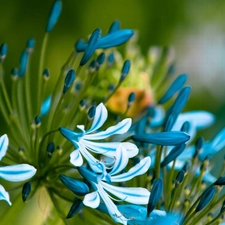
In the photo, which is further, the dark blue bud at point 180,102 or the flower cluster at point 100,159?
the dark blue bud at point 180,102

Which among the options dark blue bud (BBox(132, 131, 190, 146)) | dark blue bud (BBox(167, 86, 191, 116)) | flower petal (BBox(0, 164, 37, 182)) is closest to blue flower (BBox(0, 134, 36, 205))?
flower petal (BBox(0, 164, 37, 182))

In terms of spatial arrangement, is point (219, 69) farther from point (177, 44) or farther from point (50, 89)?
point (50, 89)

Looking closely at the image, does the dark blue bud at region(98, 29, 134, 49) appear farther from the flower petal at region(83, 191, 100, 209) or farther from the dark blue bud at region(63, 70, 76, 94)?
the flower petal at region(83, 191, 100, 209)

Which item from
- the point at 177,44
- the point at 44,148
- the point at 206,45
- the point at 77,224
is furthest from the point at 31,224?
the point at 206,45

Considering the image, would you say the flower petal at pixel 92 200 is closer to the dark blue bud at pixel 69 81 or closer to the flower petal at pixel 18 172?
the flower petal at pixel 18 172

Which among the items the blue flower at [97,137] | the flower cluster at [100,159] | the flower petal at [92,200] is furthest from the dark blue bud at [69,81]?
the flower petal at [92,200]

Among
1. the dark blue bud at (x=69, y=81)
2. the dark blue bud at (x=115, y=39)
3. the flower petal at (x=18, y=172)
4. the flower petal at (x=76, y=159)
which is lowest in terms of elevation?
the flower petal at (x=76, y=159)

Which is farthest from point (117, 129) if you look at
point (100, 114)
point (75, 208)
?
point (75, 208)
